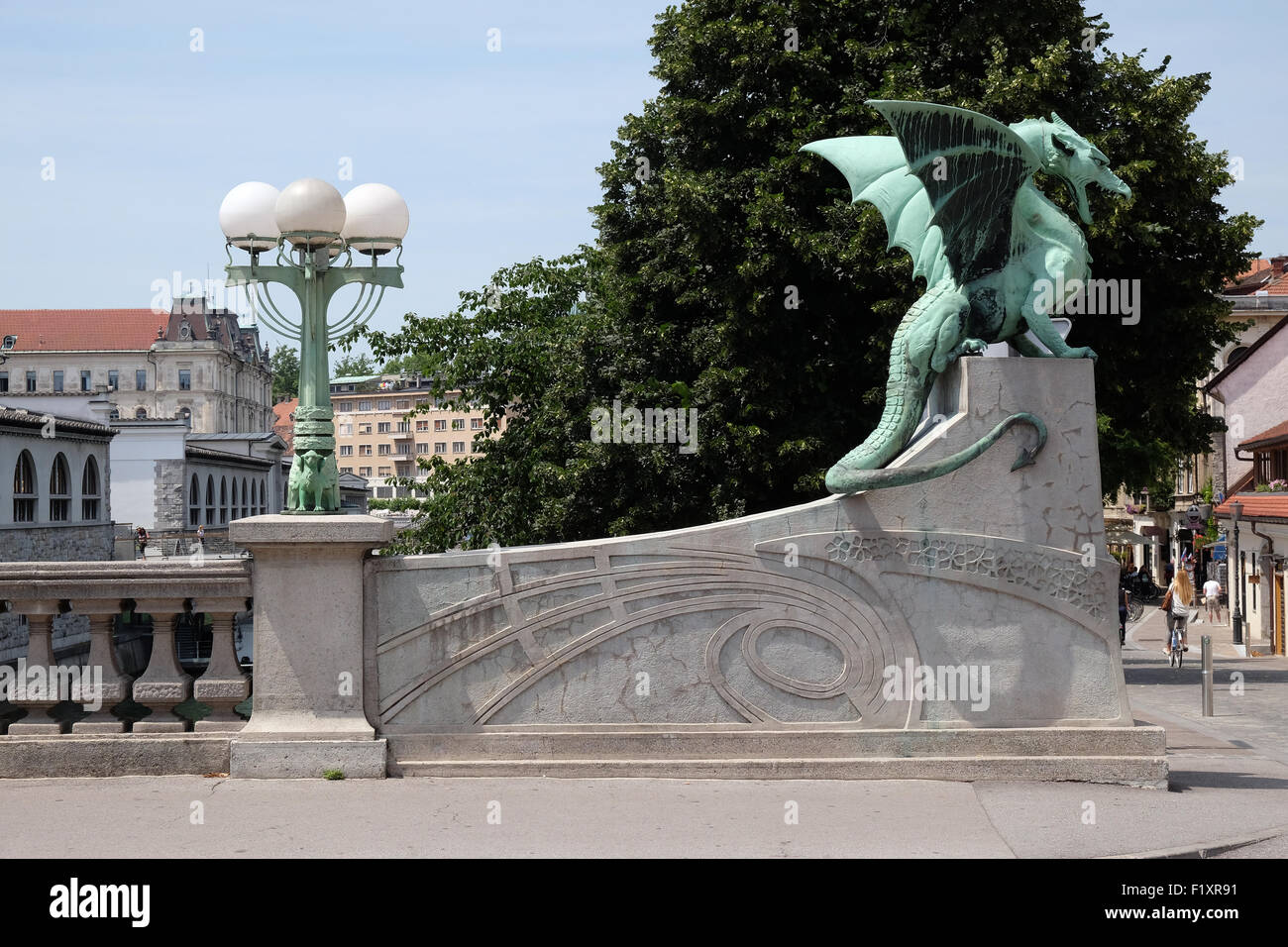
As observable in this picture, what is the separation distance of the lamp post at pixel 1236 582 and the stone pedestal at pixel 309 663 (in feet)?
88.5

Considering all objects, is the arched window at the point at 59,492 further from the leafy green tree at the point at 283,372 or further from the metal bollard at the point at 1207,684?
the leafy green tree at the point at 283,372

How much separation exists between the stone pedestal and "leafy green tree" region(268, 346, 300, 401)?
487 feet

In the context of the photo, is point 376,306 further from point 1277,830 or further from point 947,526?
point 1277,830

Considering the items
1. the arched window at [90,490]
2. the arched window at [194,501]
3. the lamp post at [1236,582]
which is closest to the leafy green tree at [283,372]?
the arched window at [194,501]

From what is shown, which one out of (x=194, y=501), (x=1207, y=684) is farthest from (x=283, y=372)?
(x=1207, y=684)

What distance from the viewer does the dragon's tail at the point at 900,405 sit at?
348 inches

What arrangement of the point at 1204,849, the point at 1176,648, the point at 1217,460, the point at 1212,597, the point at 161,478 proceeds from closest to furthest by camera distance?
the point at 1204,849
the point at 1176,648
the point at 1212,597
the point at 1217,460
the point at 161,478

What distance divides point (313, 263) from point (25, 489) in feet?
118

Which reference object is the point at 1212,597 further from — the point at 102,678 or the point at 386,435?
the point at 386,435

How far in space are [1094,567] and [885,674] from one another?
5.05 feet

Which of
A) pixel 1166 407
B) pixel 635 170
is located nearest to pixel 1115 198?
pixel 1166 407

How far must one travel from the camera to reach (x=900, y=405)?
9148mm

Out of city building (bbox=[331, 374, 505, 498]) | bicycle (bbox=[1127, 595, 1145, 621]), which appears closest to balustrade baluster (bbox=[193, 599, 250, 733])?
bicycle (bbox=[1127, 595, 1145, 621])

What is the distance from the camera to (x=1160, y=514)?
66.8 metres
